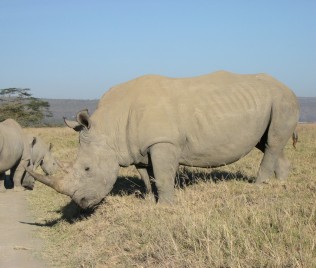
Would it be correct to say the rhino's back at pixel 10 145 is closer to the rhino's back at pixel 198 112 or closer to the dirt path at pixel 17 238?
the dirt path at pixel 17 238

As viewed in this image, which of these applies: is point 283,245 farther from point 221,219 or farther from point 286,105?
point 286,105

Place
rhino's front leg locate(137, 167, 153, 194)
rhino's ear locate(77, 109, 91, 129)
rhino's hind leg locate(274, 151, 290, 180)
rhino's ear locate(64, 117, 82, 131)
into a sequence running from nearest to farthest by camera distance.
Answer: rhino's ear locate(77, 109, 91, 129) → rhino's ear locate(64, 117, 82, 131) → rhino's front leg locate(137, 167, 153, 194) → rhino's hind leg locate(274, 151, 290, 180)

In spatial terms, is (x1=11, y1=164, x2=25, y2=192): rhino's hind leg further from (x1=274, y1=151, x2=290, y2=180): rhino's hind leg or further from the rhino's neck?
(x1=274, y1=151, x2=290, y2=180): rhino's hind leg

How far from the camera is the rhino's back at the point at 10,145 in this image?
10602 millimetres

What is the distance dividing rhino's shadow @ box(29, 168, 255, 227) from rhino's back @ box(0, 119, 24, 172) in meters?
2.69

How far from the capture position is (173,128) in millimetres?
6777

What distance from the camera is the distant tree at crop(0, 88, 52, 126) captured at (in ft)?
150

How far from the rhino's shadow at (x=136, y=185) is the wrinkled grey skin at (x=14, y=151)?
8.86 feet

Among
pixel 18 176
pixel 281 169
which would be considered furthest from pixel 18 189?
pixel 281 169

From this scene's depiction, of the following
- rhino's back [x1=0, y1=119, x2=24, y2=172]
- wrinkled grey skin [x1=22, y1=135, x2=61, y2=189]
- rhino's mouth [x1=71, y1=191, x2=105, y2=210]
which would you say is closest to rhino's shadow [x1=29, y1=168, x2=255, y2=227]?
rhino's mouth [x1=71, y1=191, x2=105, y2=210]

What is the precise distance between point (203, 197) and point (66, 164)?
6.21 feet

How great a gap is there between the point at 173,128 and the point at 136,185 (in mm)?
2360

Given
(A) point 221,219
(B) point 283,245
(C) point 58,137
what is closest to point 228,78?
(A) point 221,219

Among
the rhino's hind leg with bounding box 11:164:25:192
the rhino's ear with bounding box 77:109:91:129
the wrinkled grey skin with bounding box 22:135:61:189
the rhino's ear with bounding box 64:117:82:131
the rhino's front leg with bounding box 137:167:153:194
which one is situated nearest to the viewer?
the rhino's ear with bounding box 77:109:91:129
